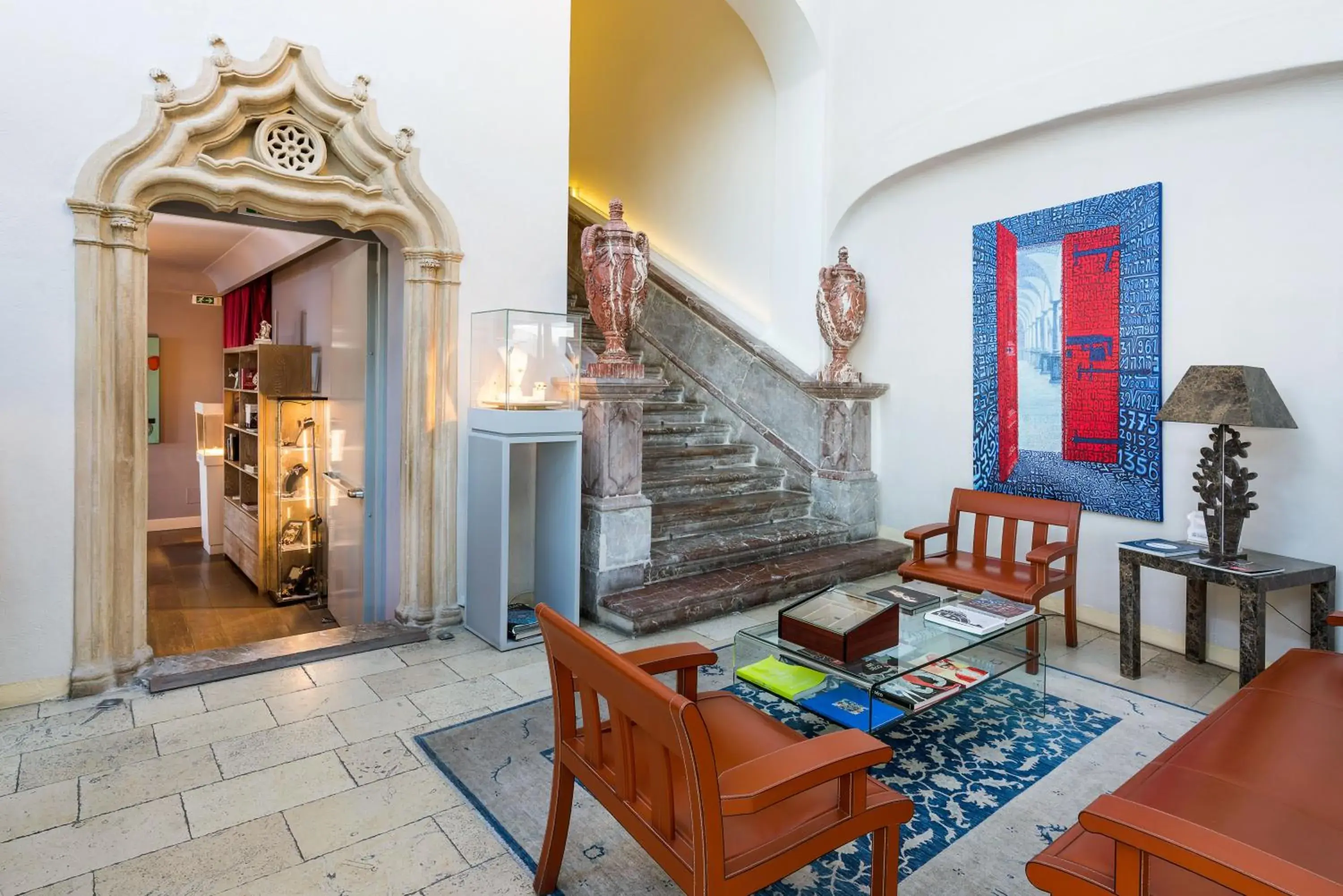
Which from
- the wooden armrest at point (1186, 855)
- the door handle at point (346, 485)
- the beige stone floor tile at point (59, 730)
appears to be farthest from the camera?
the door handle at point (346, 485)

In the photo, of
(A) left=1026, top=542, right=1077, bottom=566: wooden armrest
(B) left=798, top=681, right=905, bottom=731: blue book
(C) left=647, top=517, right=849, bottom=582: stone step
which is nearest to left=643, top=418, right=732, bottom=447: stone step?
(C) left=647, top=517, right=849, bottom=582: stone step

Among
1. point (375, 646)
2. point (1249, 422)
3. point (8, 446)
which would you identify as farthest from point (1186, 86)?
point (8, 446)

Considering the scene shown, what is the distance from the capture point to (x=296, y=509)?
6.25 metres

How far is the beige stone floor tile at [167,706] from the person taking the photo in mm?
2953

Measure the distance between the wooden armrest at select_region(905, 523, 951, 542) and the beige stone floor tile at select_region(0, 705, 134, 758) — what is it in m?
3.75

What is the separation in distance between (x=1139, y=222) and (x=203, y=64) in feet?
15.1

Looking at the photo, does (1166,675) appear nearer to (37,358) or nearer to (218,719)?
(218,719)

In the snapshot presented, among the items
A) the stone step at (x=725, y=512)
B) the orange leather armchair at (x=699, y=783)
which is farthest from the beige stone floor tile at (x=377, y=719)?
the stone step at (x=725, y=512)

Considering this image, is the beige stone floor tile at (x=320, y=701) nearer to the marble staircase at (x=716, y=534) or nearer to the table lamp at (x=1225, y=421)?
the marble staircase at (x=716, y=534)

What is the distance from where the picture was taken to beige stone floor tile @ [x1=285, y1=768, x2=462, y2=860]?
7.27 ft

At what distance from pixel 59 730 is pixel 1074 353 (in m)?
5.15

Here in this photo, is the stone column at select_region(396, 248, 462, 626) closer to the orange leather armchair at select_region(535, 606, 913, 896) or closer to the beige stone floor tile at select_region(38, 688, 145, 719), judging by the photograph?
the beige stone floor tile at select_region(38, 688, 145, 719)

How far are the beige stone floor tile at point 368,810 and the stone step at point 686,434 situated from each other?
354cm

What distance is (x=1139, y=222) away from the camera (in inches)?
159
